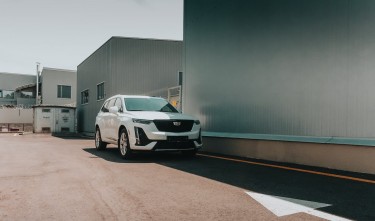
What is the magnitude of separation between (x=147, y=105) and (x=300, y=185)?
570 cm

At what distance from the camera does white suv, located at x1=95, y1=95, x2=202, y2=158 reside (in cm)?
900

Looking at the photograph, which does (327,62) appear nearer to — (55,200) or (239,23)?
(239,23)

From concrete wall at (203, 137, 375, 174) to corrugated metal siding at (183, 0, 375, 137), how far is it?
0.28 m

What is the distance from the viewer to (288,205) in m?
4.54

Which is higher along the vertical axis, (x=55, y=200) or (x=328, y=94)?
(x=328, y=94)

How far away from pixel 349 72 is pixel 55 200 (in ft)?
19.4

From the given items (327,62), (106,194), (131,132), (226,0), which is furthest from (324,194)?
(226,0)

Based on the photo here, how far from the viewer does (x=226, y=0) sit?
438 inches

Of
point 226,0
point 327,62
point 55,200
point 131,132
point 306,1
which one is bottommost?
point 55,200

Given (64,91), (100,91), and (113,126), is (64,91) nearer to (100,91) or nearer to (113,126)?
(100,91)

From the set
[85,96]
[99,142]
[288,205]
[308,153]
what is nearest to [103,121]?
[99,142]

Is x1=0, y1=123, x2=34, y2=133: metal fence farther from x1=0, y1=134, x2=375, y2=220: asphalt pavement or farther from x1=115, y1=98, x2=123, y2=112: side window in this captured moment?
x1=0, y1=134, x2=375, y2=220: asphalt pavement

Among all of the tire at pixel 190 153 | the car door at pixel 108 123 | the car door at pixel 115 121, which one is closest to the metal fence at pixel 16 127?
the car door at pixel 108 123

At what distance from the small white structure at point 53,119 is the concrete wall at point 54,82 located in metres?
13.5
